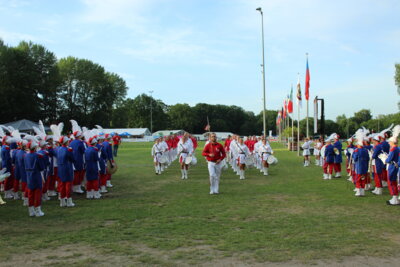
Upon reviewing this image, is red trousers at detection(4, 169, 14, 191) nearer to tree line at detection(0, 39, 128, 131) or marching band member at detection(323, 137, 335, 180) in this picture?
marching band member at detection(323, 137, 335, 180)

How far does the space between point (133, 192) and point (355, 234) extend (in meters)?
8.28

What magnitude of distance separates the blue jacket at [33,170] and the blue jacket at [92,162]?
2.54 m

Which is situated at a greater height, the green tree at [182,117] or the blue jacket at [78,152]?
the green tree at [182,117]

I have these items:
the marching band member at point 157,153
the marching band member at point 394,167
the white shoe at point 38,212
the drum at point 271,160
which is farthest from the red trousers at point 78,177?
the marching band member at point 394,167

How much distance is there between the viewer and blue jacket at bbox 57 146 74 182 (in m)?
10.5

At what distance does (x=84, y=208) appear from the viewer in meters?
10.5

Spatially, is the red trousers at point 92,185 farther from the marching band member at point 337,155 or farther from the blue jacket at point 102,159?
the marching band member at point 337,155

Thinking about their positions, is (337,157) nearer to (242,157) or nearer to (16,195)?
(242,157)

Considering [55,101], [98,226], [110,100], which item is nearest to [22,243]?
[98,226]

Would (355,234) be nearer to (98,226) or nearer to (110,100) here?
(98,226)

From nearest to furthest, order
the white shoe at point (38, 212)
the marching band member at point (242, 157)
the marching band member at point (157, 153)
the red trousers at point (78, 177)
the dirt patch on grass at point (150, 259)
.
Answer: the dirt patch on grass at point (150, 259), the white shoe at point (38, 212), the red trousers at point (78, 177), the marching band member at point (242, 157), the marching band member at point (157, 153)

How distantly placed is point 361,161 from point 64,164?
30.9 ft

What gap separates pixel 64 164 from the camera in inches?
414

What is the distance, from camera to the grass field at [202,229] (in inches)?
242
